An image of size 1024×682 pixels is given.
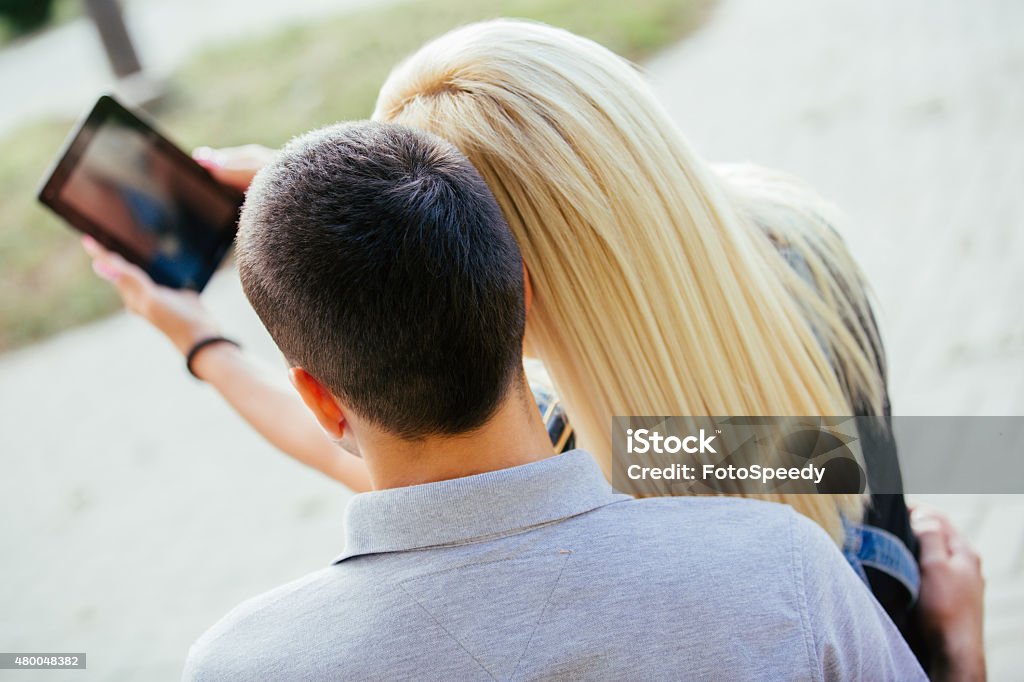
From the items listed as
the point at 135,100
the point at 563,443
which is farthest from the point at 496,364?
the point at 135,100

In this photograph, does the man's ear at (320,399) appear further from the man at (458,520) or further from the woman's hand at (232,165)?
the woman's hand at (232,165)

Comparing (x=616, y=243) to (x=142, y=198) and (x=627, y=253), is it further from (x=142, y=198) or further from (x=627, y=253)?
(x=142, y=198)

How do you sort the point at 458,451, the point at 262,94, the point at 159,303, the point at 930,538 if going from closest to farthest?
the point at 458,451 < the point at 930,538 < the point at 159,303 < the point at 262,94

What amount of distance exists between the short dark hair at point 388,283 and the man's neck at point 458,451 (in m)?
0.02

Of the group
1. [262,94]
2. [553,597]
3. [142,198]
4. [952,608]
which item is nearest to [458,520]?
[553,597]

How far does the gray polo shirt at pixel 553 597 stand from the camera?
0.95 m

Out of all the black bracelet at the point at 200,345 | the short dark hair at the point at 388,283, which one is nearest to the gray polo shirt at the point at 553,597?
the short dark hair at the point at 388,283

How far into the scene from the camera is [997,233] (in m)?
3.94

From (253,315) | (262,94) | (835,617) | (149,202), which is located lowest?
(253,315)

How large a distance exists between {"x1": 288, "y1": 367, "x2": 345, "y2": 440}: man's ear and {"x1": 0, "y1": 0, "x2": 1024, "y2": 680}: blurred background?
1.28 m

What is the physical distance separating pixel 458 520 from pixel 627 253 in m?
0.59

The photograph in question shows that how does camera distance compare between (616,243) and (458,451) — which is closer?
(458,451)

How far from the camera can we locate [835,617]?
3.35ft

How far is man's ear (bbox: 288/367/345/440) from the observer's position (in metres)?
1.13
